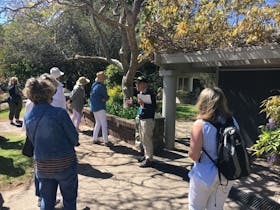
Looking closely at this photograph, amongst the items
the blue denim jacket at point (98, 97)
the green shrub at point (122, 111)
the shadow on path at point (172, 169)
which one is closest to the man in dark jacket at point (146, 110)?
the shadow on path at point (172, 169)

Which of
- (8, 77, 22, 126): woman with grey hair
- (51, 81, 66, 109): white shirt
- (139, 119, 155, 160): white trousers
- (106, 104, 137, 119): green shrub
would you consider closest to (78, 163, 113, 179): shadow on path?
(139, 119, 155, 160): white trousers

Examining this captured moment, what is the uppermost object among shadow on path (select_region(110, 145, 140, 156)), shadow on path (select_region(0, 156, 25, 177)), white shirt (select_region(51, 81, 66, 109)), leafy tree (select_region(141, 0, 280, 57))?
leafy tree (select_region(141, 0, 280, 57))

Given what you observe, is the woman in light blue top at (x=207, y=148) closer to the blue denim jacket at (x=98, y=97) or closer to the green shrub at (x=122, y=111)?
the blue denim jacket at (x=98, y=97)

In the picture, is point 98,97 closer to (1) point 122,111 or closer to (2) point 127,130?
(2) point 127,130

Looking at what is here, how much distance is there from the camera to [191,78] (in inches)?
1223

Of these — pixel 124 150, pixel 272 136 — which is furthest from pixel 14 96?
pixel 272 136

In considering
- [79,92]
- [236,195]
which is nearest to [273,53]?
[236,195]

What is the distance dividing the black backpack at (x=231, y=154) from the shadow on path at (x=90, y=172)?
3.65 meters

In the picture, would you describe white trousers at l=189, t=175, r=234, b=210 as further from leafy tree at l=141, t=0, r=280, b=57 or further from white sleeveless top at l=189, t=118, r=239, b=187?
leafy tree at l=141, t=0, r=280, b=57

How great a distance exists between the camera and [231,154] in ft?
10.6

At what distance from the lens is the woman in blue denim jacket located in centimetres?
384

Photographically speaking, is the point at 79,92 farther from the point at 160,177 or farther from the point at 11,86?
the point at 160,177

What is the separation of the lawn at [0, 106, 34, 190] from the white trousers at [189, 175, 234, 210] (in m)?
3.80

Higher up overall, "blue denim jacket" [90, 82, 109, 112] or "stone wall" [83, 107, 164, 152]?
"blue denim jacket" [90, 82, 109, 112]
